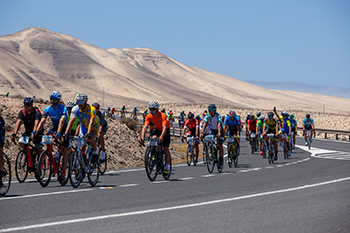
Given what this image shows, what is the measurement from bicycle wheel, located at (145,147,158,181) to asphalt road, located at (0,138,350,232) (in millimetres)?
197

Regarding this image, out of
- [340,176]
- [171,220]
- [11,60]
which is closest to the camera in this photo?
[171,220]

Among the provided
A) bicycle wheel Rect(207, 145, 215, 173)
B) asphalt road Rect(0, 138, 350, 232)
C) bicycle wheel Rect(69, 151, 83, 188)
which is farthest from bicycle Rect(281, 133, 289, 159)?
bicycle wheel Rect(69, 151, 83, 188)

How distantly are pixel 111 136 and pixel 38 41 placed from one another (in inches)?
7083

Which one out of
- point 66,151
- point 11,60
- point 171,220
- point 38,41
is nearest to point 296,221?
point 171,220

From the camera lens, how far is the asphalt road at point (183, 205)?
6.70 meters

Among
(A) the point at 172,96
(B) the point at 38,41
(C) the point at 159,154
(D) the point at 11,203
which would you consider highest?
(B) the point at 38,41

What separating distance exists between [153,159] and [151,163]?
0.37 ft

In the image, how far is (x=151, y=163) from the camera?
11594mm

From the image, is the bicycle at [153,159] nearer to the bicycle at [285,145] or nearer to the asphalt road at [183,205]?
the asphalt road at [183,205]

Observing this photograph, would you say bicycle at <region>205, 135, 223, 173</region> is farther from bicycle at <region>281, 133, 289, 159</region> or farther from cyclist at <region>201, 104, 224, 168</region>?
bicycle at <region>281, 133, 289, 159</region>

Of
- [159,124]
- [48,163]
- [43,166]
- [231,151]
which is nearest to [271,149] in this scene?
[231,151]

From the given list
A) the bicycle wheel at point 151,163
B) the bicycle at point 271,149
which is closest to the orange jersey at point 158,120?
the bicycle wheel at point 151,163

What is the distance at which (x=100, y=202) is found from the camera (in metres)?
8.49

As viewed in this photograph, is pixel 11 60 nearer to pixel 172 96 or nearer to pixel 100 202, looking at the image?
pixel 172 96
